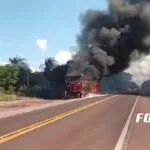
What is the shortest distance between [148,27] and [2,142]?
2532 inches

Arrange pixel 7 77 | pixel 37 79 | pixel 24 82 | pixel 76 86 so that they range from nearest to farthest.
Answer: pixel 76 86
pixel 7 77
pixel 24 82
pixel 37 79

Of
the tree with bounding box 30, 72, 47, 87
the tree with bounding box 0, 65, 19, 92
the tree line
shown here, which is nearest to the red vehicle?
the tree line

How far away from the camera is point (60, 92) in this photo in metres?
79.4

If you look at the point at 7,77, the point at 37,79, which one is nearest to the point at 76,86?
the point at 7,77

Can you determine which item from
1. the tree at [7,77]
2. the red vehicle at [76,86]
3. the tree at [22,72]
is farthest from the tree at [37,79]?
the red vehicle at [76,86]

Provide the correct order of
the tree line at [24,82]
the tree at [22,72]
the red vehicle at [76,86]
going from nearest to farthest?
the red vehicle at [76,86] → the tree line at [24,82] → the tree at [22,72]

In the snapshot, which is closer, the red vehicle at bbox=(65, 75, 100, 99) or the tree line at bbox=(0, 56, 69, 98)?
the red vehicle at bbox=(65, 75, 100, 99)

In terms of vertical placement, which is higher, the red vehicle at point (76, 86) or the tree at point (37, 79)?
the tree at point (37, 79)

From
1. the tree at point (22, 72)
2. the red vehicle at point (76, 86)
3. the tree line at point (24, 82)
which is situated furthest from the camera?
the tree at point (22, 72)

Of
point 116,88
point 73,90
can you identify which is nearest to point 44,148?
point 73,90

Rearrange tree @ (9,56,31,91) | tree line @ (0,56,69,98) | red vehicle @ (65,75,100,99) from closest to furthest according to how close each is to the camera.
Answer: red vehicle @ (65,75,100,99) → tree line @ (0,56,69,98) → tree @ (9,56,31,91)

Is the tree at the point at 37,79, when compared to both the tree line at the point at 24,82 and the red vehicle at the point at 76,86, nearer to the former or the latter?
the tree line at the point at 24,82

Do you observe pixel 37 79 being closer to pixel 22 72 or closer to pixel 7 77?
pixel 22 72

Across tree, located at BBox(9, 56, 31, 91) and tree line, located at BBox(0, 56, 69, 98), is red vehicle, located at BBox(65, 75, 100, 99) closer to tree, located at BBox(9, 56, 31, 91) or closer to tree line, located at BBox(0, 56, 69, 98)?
tree line, located at BBox(0, 56, 69, 98)
